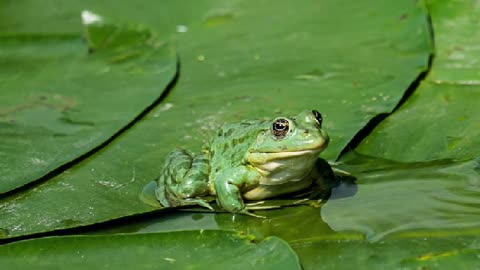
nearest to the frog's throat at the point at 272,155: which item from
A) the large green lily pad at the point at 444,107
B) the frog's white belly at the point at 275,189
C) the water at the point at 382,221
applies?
the frog's white belly at the point at 275,189

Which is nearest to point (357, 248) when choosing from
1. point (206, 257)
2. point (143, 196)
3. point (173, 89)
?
point (206, 257)

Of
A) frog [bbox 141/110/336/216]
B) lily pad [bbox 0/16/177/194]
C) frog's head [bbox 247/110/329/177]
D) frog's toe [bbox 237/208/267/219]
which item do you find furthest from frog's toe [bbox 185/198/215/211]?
lily pad [bbox 0/16/177/194]

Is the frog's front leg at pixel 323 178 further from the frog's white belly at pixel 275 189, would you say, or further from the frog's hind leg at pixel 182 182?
the frog's hind leg at pixel 182 182

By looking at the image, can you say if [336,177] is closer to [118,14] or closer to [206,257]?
[206,257]

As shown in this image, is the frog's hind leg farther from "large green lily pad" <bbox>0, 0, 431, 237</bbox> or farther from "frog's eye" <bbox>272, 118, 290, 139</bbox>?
"frog's eye" <bbox>272, 118, 290, 139</bbox>

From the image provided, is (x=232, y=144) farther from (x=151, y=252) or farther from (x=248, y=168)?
(x=151, y=252)

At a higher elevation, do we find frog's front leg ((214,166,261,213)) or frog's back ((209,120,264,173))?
frog's back ((209,120,264,173))
